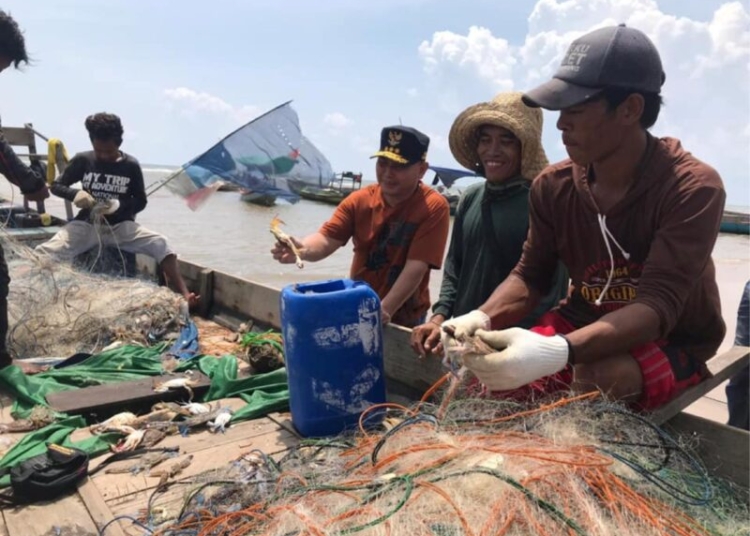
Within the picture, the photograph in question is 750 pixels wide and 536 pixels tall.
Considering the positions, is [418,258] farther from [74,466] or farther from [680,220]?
[74,466]

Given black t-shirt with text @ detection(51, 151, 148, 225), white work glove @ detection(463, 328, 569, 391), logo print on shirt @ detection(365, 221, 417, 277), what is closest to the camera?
white work glove @ detection(463, 328, 569, 391)

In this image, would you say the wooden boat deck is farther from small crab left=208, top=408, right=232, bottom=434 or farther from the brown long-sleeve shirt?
the brown long-sleeve shirt

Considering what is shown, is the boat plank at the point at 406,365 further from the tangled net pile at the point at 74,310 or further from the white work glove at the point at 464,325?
the tangled net pile at the point at 74,310

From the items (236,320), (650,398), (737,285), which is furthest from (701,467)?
(737,285)

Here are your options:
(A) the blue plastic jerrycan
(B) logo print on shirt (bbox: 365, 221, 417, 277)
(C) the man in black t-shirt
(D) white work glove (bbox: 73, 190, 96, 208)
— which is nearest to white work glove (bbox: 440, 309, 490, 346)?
(A) the blue plastic jerrycan

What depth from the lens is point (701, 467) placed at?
1976mm

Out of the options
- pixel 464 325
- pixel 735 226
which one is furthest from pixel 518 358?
pixel 735 226

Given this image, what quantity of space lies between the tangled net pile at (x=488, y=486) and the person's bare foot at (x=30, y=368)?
2.09 meters

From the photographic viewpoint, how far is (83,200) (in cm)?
555

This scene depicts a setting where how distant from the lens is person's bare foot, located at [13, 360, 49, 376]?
3.90 metres

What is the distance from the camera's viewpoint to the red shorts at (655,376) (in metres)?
2.08

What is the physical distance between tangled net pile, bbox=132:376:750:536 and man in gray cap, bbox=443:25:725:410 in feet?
0.61

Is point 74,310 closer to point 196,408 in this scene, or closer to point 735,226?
point 196,408

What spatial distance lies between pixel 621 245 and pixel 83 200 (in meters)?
4.99
